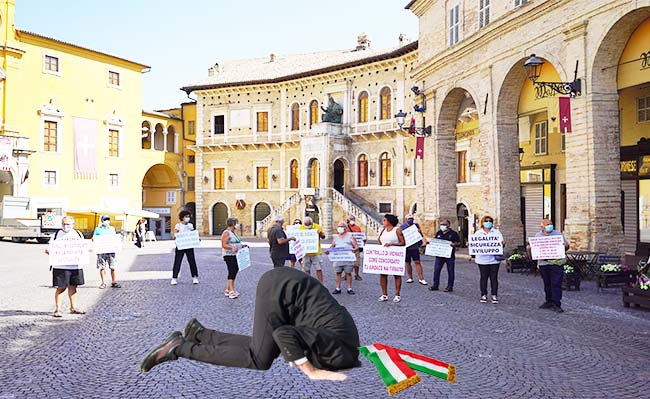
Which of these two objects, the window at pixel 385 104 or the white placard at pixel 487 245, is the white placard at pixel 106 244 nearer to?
the white placard at pixel 487 245

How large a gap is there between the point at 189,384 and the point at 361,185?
118 ft

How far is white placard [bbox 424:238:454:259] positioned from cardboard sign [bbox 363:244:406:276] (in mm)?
1858

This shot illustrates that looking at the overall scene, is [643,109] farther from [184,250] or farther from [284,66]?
[284,66]

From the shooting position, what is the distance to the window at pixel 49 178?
39.0 metres

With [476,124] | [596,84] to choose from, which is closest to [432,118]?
[476,124]

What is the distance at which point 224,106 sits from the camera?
47531 mm

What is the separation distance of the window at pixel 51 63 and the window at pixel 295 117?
1748cm

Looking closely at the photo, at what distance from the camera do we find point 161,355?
16.2 feet

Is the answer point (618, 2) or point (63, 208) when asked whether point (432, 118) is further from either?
point (63, 208)

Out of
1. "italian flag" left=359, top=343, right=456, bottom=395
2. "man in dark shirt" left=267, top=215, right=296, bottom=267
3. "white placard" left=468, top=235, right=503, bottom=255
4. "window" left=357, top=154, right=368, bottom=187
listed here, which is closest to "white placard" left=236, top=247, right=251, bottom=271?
"man in dark shirt" left=267, top=215, right=296, bottom=267

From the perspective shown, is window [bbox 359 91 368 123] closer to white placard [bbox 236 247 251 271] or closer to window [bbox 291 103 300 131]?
window [bbox 291 103 300 131]

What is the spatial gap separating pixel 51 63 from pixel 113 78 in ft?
16.6

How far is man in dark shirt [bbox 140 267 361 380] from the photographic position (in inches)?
155

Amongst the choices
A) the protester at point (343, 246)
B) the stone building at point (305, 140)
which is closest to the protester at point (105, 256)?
the protester at point (343, 246)
